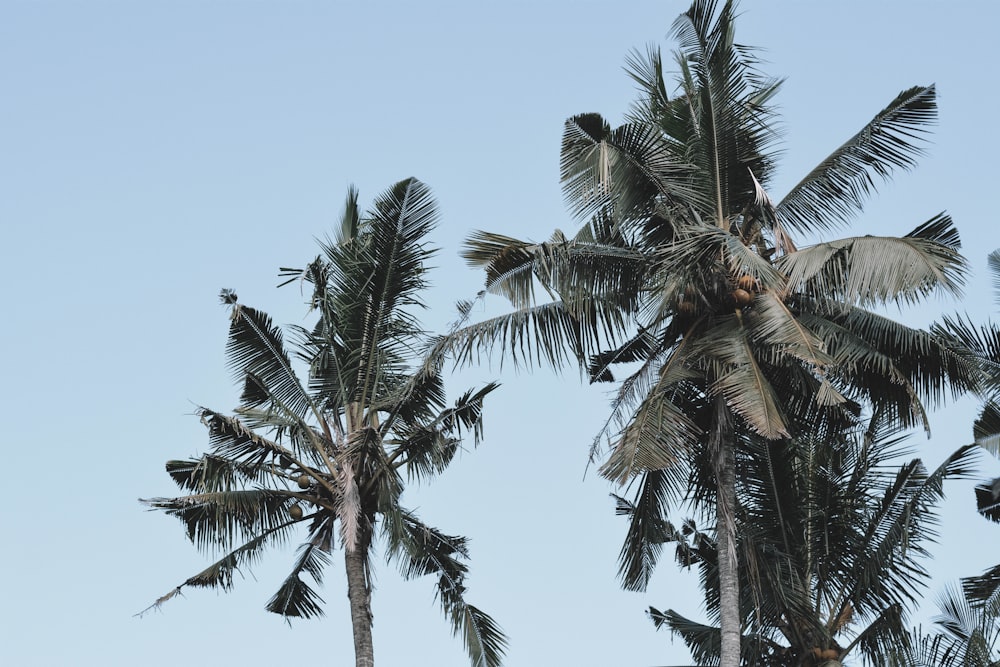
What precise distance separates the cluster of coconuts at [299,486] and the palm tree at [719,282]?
9.08 ft

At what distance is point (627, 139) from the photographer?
18.7m

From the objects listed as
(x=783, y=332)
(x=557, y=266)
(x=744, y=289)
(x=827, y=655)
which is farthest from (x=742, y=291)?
(x=827, y=655)

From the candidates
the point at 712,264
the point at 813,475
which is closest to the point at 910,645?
the point at 813,475

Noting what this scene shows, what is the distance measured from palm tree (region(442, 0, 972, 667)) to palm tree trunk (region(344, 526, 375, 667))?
9.78ft

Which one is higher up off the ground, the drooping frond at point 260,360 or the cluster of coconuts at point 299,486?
the drooping frond at point 260,360

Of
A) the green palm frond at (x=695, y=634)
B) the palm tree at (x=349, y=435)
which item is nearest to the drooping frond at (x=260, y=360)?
the palm tree at (x=349, y=435)

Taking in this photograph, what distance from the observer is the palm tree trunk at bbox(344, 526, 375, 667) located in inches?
750

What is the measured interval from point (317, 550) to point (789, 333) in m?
7.59

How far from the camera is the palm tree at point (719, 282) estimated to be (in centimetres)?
1772

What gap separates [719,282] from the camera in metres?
18.6

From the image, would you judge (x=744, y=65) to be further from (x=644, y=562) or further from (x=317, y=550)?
(x=317, y=550)

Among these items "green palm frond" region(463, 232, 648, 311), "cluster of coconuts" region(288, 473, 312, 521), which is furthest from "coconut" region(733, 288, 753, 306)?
"cluster of coconuts" region(288, 473, 312, 521)

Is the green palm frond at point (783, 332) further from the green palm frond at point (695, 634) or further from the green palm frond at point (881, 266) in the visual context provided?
the green palm frond at point (695, 634)

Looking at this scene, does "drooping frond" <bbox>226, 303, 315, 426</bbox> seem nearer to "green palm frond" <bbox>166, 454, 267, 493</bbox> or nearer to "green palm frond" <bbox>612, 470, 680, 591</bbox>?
"green palm frond" <bbox>166, 454, 267, 493</bbox>
